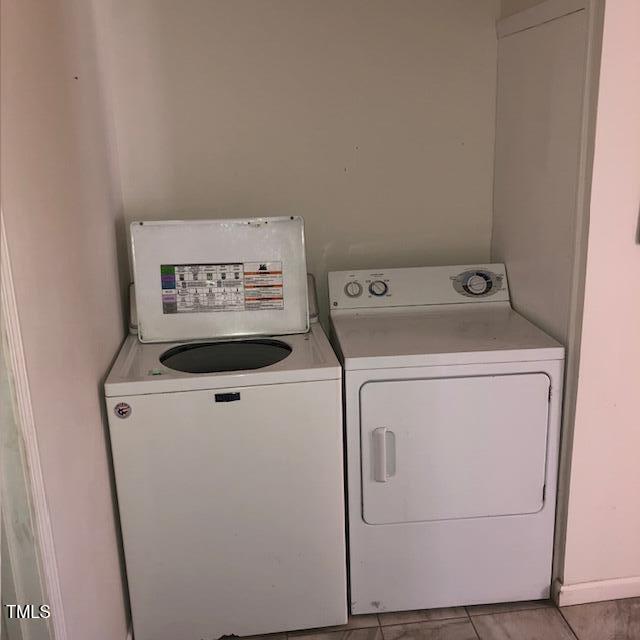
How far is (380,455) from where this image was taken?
198cm

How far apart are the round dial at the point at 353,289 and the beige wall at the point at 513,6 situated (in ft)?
3.49

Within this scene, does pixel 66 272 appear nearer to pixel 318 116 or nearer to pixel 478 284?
pixel 318 116

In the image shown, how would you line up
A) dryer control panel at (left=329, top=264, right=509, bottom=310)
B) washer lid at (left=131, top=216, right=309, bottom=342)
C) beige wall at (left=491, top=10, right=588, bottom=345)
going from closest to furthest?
beige wall at (left=491, top=10, right=588, bottom=345) < washer lid at (left=131, top=216, right=309, bottom=342) < dryer control panel at (left=329, top=264, right=509, bottom=310)

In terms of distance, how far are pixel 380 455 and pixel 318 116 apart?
125cm

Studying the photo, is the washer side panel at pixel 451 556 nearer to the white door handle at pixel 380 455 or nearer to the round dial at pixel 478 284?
the white door handle at pixel 380 455

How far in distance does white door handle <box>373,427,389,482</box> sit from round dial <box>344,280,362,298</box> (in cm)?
61

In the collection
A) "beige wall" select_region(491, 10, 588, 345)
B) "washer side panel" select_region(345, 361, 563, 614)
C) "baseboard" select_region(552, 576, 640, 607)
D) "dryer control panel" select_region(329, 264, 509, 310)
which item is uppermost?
"beige wall" select_region(491, 10, 588, 345)

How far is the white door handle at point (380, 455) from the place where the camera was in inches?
77.4

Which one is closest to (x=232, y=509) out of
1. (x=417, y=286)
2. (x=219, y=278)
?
(x=219, y=278)

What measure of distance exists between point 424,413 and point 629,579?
903mm

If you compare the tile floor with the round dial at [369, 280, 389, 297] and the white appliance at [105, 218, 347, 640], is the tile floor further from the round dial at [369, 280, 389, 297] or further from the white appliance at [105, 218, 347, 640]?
the round dial at [369, 280, 389, 297]

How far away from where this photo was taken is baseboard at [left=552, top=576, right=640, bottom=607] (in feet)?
6.96

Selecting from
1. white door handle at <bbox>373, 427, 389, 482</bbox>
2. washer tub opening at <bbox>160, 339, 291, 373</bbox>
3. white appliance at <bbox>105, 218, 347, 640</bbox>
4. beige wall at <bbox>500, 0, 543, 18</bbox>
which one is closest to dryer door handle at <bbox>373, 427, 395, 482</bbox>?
white door handle at <bbox>373, 427, 389, 482</bbox>

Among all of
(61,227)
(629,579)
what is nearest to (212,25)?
(61,227)
